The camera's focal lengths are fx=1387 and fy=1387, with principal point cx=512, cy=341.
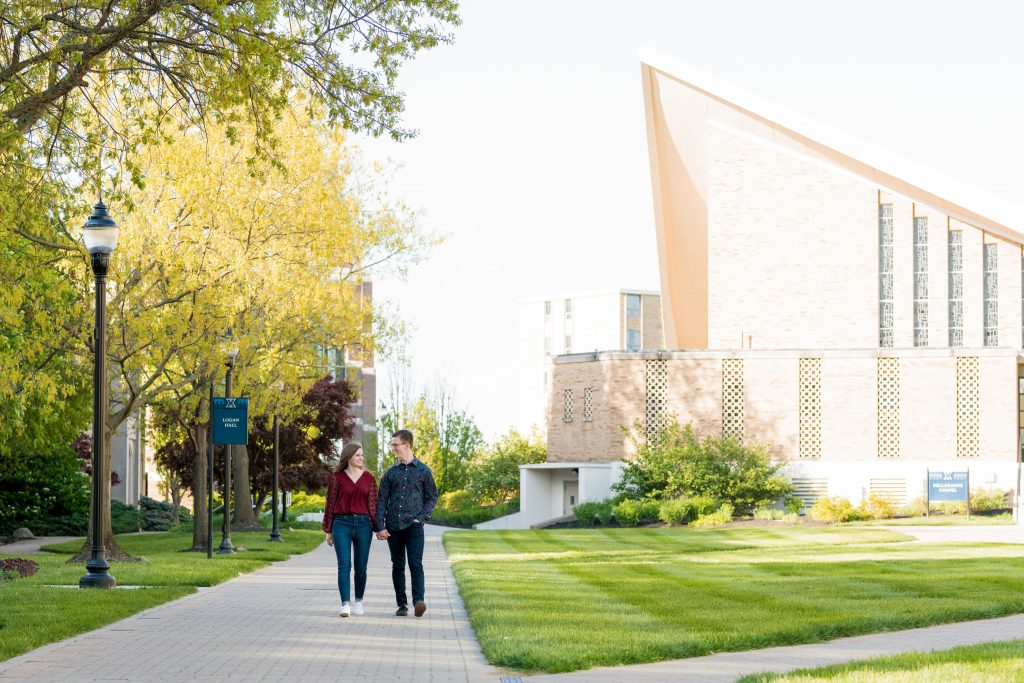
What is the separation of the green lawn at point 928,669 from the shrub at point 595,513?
36.0 m

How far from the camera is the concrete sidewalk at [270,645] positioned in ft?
32.3

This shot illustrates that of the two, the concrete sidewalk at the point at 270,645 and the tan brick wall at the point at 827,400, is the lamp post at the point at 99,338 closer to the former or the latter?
the concrete sidewalk at the point at 270,645

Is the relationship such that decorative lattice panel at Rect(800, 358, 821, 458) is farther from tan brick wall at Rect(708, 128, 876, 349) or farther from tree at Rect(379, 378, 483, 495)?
tree at Rect(379, 378, 483, 495)

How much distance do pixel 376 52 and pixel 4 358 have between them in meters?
6.34

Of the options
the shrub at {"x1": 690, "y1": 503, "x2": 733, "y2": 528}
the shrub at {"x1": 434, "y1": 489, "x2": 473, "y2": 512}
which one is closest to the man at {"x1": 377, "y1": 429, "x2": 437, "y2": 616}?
the shrub at {"x1": 690, "y1": 503, "x2": 733, "y2": 528}

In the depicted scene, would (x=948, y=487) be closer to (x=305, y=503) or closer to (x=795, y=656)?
(x=795, y=656)

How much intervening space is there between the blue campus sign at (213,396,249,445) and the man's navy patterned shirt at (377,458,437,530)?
10780 millimetres

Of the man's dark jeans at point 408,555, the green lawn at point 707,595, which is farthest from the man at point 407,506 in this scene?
the green lawn at point 707,595

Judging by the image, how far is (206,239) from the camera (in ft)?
77.8

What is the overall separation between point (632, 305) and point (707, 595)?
4625 inches

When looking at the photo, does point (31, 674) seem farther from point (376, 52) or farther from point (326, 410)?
point (326, 410)

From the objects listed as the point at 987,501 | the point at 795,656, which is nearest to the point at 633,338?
the point at 987,501

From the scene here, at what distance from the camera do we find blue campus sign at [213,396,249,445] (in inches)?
964

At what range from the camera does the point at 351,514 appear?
14.5 m
